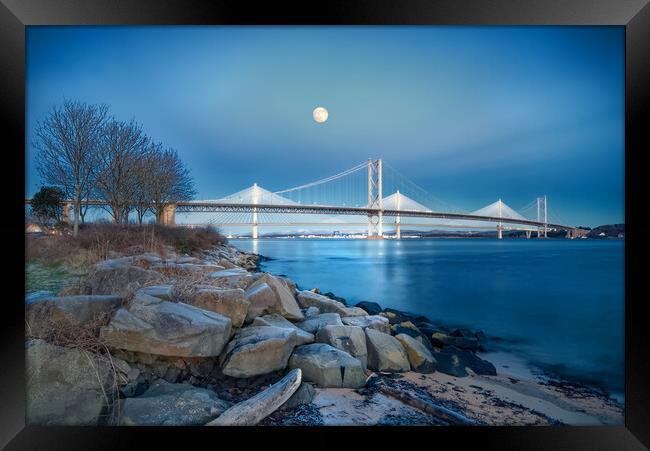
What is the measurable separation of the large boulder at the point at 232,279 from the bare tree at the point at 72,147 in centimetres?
124

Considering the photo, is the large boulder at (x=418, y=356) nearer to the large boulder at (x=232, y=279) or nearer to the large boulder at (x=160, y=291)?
the large boulder at (x=232, y=279)

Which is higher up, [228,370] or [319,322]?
[319,322]

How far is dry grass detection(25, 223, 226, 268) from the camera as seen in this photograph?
83.2 inches

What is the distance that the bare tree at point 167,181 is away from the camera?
8.07 ft

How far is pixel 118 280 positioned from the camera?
6.82 feet

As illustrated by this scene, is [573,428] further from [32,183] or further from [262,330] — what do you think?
[32,183]

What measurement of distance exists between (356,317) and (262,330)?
977mm

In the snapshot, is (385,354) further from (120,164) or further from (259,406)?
(120,164)

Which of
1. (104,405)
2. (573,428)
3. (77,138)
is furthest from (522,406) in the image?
(77,138)

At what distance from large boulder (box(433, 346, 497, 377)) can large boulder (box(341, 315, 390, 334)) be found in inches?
18.1

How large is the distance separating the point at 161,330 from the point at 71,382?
630 millimetres

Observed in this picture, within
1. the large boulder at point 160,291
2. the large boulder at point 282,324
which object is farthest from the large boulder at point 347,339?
the large boulder at point 160,291

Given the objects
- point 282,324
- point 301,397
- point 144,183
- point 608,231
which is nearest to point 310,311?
point 282,324

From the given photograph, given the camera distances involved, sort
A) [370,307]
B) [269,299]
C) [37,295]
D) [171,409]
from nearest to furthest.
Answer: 1. [171,409]
2. [37,295]
3. [269,299]
4. [370,307]
